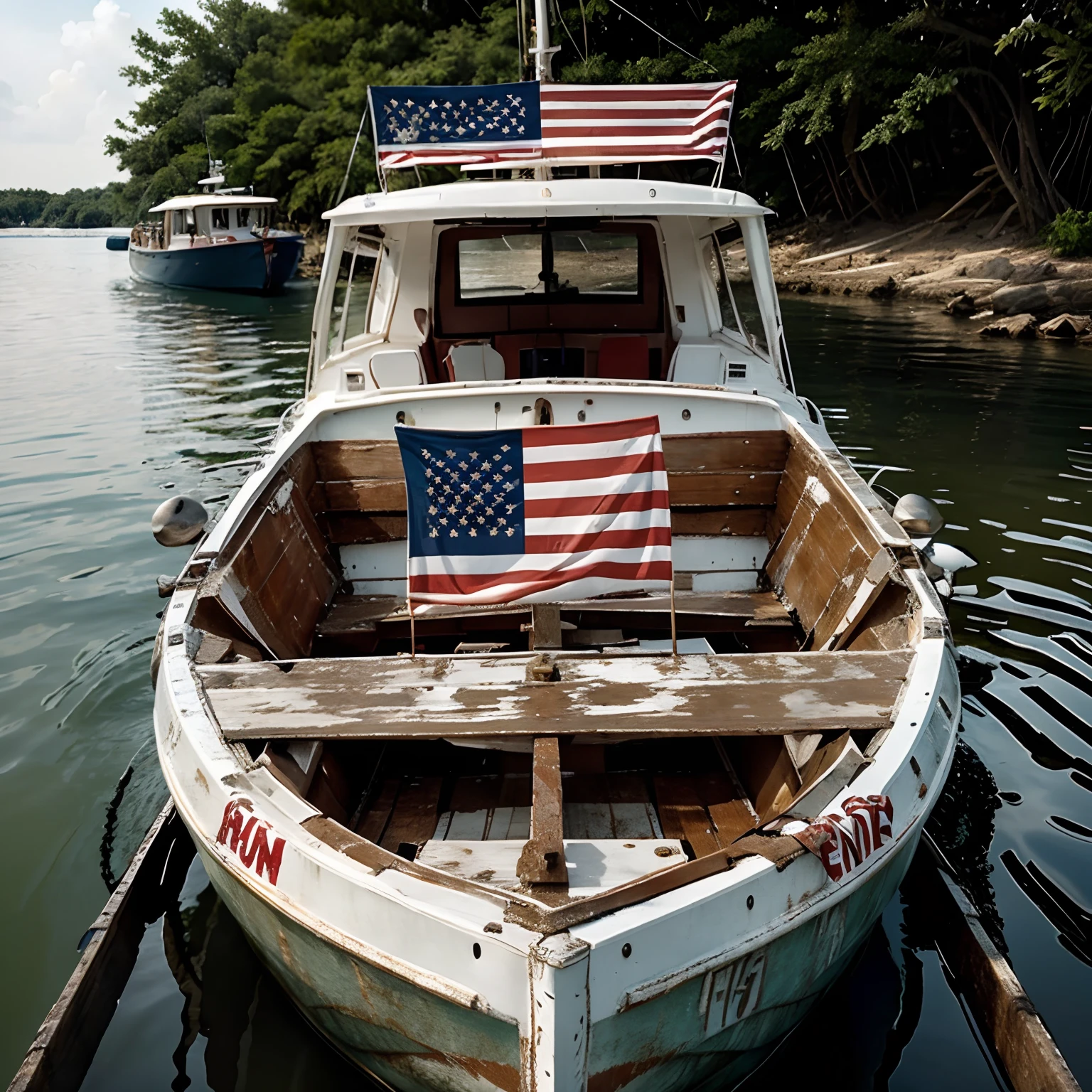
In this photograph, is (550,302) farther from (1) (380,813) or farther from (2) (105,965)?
(2) (105,965)

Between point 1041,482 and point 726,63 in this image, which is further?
point 726,63

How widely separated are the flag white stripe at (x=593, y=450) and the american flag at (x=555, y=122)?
3.33 meters

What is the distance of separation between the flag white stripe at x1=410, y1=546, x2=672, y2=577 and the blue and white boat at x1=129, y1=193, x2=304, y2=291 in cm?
2731

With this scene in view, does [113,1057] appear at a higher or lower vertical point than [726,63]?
lower

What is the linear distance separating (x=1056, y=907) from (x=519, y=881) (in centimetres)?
267

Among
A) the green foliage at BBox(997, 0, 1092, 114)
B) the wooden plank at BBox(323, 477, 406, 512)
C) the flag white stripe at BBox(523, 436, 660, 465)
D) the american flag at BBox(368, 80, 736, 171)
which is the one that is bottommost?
the wooden plank at BBox(323, 477, 406, 512)

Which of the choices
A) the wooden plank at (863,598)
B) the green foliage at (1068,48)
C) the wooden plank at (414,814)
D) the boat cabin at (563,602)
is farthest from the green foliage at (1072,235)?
the wooden plank at (414,814)

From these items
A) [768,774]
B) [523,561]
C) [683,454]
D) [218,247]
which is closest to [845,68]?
[218,247]

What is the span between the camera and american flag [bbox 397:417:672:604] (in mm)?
3684

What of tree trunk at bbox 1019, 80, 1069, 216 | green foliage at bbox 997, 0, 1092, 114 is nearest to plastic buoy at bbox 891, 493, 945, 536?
green foliage at bbox 997, 0, 1092, 114

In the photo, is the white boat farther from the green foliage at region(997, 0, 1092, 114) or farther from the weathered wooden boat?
the green foliage at region(997, 0, 1092, 114)

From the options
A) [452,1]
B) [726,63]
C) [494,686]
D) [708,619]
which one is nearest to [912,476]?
[708,619]

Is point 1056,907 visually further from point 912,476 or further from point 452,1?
point 452,1

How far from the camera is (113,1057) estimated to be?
11.0 ft
